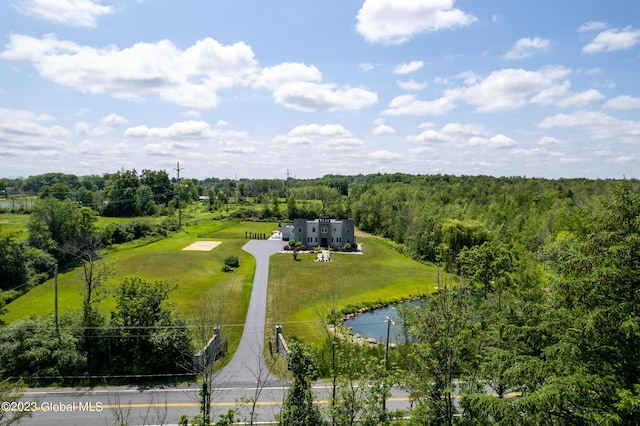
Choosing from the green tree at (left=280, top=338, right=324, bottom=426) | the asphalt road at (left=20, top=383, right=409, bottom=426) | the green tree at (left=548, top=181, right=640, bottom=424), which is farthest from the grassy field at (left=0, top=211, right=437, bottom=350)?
the green tree at (left=548, top=181, right=640, bottom=424)

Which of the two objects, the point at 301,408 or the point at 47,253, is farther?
Result: the point at 47,253

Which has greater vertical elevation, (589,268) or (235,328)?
(589,268)

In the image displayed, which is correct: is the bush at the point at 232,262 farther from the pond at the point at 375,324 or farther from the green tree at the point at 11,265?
the green tree at the point at 11,265

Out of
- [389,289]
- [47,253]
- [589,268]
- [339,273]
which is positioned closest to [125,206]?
[47,253]

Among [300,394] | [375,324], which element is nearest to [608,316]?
[300,394]

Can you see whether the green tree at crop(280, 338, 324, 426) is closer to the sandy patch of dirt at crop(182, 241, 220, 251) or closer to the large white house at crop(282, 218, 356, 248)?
the sandy patch of dirt at crop(182, 241, 220, 251)

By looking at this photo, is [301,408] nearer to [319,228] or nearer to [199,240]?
[319,228]
